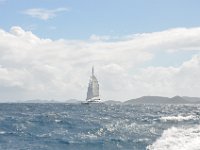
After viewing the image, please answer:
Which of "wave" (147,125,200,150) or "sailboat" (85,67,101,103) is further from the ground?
"sailboat" (85,67,101,103)

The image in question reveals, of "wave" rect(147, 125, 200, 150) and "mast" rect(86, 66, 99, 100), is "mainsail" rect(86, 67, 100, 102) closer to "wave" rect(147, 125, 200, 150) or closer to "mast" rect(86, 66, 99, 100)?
"mast" rect(86, 66, 99, 100)

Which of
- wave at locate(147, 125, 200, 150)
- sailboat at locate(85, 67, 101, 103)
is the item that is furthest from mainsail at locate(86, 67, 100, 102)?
wave at locate(147, 125, 200, 150)

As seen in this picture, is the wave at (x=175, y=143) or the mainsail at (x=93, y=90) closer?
Answer: the wave at (x=175, y=143)

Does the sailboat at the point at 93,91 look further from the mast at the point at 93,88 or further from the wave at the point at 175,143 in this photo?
the wave at the point at 175,143

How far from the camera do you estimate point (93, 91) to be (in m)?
194

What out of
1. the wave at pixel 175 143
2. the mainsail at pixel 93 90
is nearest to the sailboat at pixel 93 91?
the mainsail at pixel 93 90

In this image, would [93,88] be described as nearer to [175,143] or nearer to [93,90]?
[93,90]

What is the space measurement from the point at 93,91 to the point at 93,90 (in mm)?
672

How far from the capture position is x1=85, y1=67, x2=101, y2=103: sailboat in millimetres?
194762

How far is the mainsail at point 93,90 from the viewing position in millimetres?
194988

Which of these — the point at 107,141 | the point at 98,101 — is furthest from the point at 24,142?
the point at 98,101

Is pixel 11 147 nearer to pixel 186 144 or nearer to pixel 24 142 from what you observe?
pixel 24 142

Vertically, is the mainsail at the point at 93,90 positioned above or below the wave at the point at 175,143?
above

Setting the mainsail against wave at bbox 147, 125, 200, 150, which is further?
the mainsail
